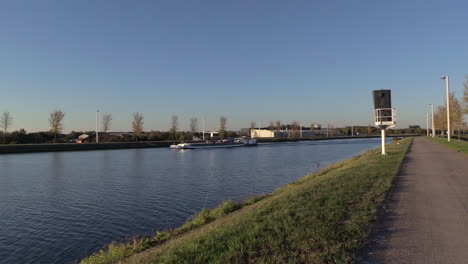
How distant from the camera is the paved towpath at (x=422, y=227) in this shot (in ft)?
16.4

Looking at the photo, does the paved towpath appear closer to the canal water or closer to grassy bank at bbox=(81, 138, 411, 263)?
grassy bank at bbox=(81, 138, 411, 263)

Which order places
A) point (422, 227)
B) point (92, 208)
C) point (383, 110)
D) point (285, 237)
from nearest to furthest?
point (285, 237), point (422, 227), point (92, 208), point (383, 110)

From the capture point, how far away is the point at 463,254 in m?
5.05

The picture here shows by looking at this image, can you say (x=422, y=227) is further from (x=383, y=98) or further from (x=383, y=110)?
(x=383, y=98)

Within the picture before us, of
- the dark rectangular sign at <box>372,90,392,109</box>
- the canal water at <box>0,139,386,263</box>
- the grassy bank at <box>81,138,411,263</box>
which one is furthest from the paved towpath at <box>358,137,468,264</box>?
the dark rectangular sign at <box>372,90,392,109</box>

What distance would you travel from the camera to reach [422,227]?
6.38m

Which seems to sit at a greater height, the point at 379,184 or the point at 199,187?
the point at 379,184

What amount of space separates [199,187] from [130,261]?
12974mm

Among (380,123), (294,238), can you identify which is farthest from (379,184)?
(380,123)

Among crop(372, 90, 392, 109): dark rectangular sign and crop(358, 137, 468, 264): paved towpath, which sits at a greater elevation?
crop(372, 90, 392, 109): dark rectangular sign

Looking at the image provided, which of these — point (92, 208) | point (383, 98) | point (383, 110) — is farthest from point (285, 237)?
point (383, 98)

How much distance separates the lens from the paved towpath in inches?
196

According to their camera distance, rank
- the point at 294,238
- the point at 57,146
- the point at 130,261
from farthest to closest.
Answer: the point at 57,146 → the point at 130,261 → the point at 294,238

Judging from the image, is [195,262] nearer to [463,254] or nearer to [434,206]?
[463,254]
